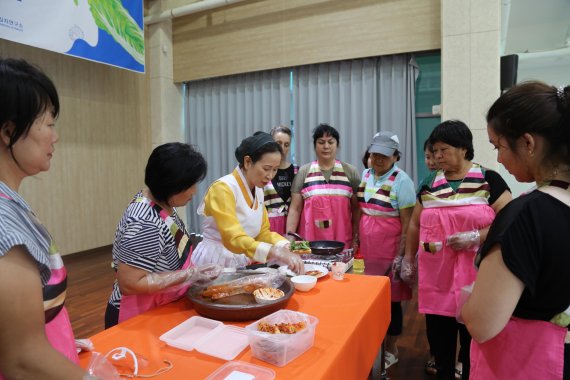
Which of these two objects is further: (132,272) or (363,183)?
→ (363,183)

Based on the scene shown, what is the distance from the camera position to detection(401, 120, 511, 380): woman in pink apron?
6.38 ft

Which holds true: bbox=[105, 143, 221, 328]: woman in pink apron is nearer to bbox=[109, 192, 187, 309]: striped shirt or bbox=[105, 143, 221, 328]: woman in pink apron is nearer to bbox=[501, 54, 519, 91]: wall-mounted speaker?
bbox=[109, 192, 187, 309]: striped shirt

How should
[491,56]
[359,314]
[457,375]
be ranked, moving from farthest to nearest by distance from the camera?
[491,56]
[457,375]
[359,314]

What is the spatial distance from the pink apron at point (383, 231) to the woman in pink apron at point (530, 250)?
53.8 inches

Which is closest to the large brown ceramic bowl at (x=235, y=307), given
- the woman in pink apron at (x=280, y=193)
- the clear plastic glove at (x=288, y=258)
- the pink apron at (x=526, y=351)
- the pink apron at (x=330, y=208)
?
the clear plastic glove at (x=288, y=258)

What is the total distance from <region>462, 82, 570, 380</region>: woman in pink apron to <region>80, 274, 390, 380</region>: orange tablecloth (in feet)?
1.18

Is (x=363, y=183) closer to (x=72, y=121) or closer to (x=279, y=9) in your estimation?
(x=279, y=9)

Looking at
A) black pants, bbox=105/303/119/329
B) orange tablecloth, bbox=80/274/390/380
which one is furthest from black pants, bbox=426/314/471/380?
black pants, bbox=105/303/119/329

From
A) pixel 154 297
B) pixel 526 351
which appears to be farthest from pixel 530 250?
pixel 154 297

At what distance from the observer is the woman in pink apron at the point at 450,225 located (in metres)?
1.94

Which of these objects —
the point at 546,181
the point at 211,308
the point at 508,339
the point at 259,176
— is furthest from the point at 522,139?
the point at 259,176

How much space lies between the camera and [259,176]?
74.9 inches

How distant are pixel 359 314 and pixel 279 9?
4208 millimetres

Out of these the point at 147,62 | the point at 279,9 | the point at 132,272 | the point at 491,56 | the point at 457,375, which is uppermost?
the point at 279,9
